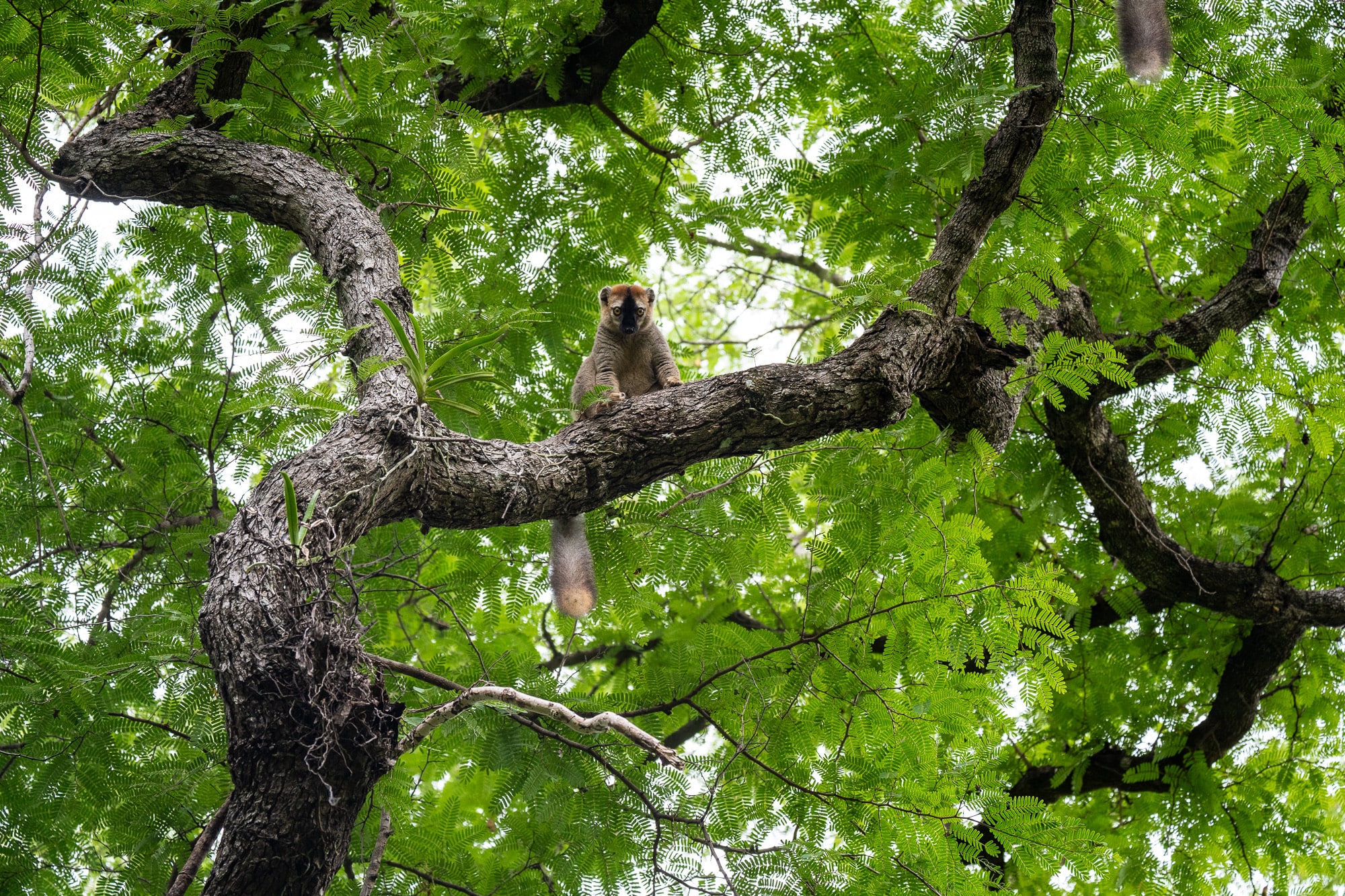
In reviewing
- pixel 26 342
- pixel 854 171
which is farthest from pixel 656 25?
pixel 26 342

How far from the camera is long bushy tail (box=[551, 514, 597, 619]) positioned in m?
5.07

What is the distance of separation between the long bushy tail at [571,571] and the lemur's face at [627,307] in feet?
5.45

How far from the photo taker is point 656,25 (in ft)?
22.4

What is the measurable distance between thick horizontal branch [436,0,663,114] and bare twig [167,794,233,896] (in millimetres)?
4228

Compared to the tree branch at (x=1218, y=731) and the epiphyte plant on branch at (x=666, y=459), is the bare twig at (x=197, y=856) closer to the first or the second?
the epiphyte plant on branch at (x=666, y=459)

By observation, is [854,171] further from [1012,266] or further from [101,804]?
[101,804]

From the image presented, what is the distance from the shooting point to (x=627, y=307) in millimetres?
6359

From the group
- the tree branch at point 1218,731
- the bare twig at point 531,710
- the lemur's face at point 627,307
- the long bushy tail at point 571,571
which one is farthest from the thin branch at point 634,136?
the tree branch at point 1218,731

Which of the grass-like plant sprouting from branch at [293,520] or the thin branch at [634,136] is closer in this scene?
the grass-like plant sprouting from branch at [293,520]

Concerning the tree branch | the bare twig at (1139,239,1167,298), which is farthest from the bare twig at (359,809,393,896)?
the bare twig at (1139,239,1167,298)

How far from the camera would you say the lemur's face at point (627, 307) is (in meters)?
6.32

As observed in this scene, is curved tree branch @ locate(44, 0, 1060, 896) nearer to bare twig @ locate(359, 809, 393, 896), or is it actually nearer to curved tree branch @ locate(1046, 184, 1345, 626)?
bare twig @ locate(359, 809, 393, 896)

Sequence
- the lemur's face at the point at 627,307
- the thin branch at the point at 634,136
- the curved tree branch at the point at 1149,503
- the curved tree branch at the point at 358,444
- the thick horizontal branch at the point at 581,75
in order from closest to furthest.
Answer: the curved tree branch at the point at 358,444 < the thick horizontal branch at the point at 581,75 < the lemur's face at the point at 627,307 < the curved tree branch at the point at 1149,503 < the thin branch at the point at 634,136

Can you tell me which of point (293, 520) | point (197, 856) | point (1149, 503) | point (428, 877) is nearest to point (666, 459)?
point (293, 520)
